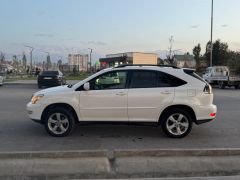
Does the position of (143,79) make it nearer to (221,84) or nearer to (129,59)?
(221,84)

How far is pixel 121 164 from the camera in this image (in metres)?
6.40

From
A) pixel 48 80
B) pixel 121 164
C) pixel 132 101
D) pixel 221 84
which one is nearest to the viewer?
pixel 121 164

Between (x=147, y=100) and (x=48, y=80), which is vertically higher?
(x=147, y=100)

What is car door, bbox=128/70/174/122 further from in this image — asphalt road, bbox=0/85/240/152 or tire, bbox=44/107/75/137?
tire, bbox=44/107/75/137

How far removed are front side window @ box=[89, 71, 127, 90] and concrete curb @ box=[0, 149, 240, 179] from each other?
80.3 inches

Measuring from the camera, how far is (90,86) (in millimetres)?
8484

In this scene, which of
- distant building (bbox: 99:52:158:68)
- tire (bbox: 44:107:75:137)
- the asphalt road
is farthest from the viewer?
distant building (bbox: 99:52:158:68)

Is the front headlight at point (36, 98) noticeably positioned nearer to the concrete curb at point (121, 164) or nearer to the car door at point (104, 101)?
the car door at point (104, 101)

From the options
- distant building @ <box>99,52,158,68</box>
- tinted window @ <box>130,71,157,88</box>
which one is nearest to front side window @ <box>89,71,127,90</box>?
tinted window @ <box>130,71,157,88</box>

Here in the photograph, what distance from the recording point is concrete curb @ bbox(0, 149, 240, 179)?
605 centimetres

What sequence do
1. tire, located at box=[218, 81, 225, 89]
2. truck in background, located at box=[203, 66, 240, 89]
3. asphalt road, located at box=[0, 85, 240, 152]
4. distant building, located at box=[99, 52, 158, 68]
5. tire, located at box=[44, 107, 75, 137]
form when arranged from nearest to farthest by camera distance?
asphalt road, located at box=[0, 85, 240, 152]
tire, located at box=[44, 107, 75, 137]
truck in background, located at box=[203, 66, 240, 89]
tire, located at box=[218, 81, 225, 89]
distant building, located at box=[99, 52, 158, 68]

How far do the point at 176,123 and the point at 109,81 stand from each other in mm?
1797

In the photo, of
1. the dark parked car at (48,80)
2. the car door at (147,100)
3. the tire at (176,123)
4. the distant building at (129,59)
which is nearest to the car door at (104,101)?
the car door at (147,100)

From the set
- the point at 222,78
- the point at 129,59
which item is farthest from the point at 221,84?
the point at 129,59
